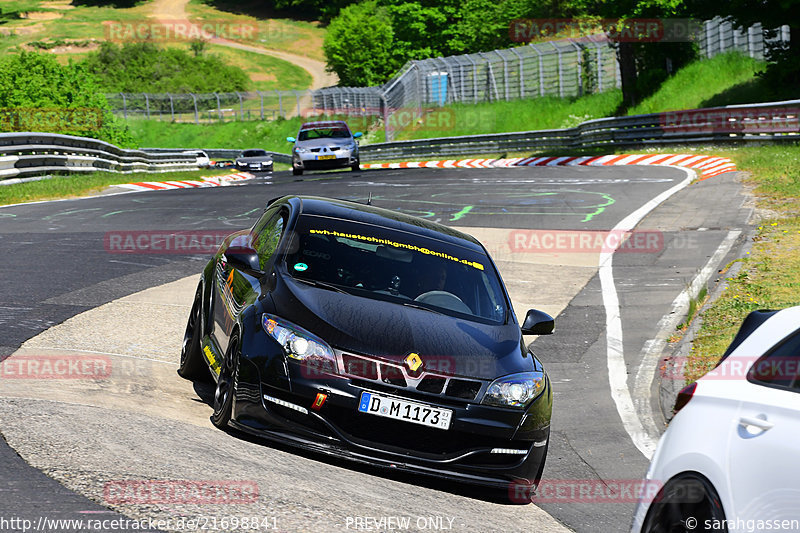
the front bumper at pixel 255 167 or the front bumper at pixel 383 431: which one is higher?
the front bumper at pixel 383 431

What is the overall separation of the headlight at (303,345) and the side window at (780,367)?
2571 millimetres

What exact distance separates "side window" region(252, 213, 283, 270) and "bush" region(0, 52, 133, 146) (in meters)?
37.1

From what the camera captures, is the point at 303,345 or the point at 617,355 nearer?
the point at 303,345

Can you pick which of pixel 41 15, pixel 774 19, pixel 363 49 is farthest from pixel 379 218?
pixel 41 15

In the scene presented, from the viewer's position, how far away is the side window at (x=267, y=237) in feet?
24.0

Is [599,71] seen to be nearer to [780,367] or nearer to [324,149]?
[324,149]

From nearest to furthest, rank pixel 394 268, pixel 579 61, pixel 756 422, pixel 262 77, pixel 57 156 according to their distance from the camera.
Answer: pixel 756 422
pixel 394 268
pixel 57 156
pixel 579 61
pixel 262 77

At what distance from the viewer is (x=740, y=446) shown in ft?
12.6

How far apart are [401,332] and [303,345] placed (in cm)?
63

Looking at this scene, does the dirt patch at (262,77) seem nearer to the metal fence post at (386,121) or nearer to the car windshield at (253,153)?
the metal fence post at (386,121)

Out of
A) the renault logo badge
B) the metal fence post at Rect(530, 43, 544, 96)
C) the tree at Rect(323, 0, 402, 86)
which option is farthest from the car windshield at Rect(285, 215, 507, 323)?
the tree at Rect(323, 0, 402, 86)

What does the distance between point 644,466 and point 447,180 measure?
Answer: 21324 millimetres

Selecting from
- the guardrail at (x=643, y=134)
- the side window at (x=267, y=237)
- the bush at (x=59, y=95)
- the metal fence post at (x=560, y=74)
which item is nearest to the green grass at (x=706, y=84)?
the guardrail at (x=643, y=134)

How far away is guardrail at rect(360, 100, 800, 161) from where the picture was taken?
28195mm
